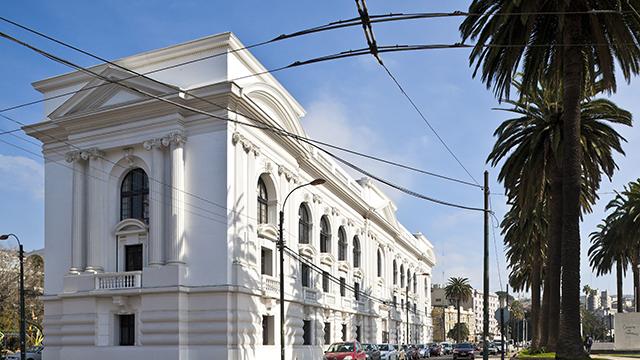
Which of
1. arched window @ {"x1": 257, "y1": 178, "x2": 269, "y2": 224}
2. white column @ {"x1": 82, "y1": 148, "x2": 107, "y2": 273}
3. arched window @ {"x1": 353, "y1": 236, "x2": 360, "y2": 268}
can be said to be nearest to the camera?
white column @ {"x1": 82, "y1": 148, "x2": 107, "y2": 273}

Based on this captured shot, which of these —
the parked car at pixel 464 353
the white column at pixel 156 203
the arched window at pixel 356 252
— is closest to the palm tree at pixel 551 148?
the white column at pixel 156 203

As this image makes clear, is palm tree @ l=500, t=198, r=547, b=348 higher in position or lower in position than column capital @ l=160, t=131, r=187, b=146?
lower

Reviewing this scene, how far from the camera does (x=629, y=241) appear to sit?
55812 millimetres

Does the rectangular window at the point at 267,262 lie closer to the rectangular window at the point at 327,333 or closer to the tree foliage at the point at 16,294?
the rectangular window at the point at 327,333

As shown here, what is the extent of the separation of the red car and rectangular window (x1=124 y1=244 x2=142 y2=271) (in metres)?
11.1

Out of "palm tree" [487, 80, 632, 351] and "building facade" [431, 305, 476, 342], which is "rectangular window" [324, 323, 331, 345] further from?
"building facade" [431, 305, 476, 342]

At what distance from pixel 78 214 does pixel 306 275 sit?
15.7m

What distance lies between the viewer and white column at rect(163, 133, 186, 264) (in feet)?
117

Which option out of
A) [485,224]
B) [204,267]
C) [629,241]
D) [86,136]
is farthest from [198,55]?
[629,241]

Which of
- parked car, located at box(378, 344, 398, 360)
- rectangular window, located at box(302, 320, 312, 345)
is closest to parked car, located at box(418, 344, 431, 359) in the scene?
parked car, located at box(378, 344, 398, 360)

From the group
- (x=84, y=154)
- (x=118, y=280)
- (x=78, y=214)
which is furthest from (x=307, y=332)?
(x=84, y=154)

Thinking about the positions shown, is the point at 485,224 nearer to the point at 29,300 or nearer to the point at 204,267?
the point at 204,267

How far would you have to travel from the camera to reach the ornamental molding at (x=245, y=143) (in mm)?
36594

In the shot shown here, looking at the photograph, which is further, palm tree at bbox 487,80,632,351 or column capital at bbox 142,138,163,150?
column capital at bbox 142,138,163,150
